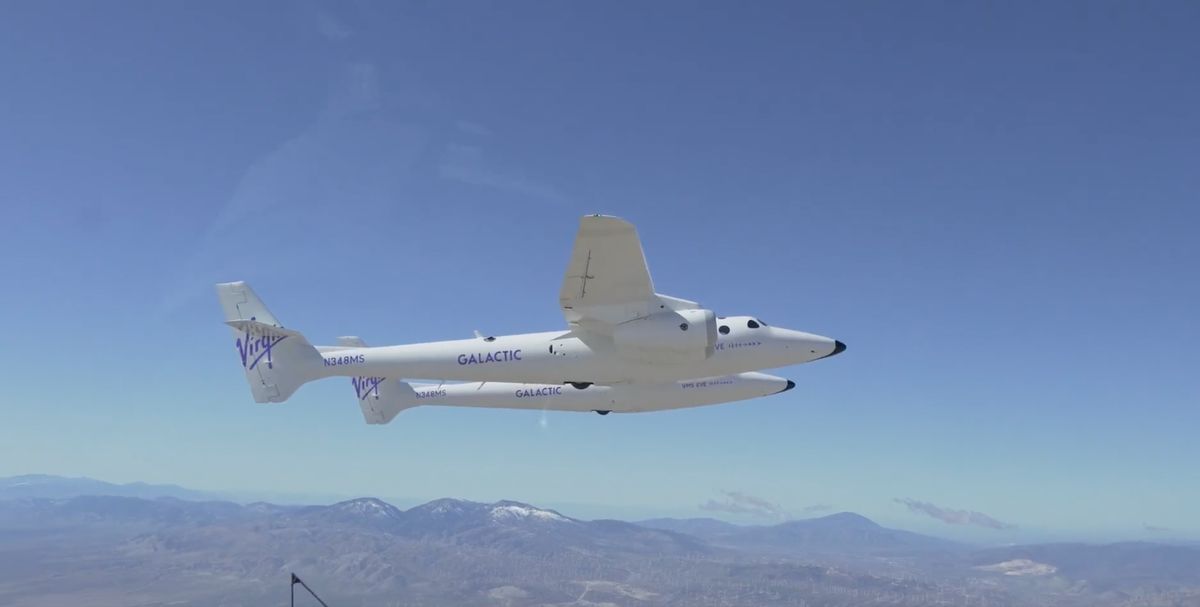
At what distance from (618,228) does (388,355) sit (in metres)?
14.8

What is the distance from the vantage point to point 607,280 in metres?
30.5

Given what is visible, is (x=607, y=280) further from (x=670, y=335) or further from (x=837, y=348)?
(x=837, y=348)

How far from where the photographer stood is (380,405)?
59.5 meters

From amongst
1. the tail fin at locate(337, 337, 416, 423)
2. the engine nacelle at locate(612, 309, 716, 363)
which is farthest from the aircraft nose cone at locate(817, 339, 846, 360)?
the tail fin at locate(337, 337, 416, 423)

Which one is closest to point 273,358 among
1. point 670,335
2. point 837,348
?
point 670,335

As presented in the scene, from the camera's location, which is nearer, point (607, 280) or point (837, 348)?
point (607, 280)

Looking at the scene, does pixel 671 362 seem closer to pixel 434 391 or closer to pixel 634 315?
pixel 634 315

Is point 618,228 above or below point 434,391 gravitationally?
above

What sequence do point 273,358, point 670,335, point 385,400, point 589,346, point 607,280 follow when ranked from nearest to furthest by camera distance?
point 607,280 < point 670,335 < point 589,346 < point 273,358 < point 385,400

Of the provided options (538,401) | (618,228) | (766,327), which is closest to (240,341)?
(538,401)

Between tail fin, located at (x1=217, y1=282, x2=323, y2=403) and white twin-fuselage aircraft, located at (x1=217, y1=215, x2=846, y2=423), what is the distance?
0.17 ft

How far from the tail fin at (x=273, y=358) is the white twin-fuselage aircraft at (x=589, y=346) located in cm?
5

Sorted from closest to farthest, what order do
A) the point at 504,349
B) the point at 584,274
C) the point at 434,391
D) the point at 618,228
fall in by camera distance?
the point at 618,228 → the point at 584,274 → the point at 504,349 → the point at 434,391

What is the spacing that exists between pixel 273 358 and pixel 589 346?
17640mm
